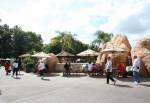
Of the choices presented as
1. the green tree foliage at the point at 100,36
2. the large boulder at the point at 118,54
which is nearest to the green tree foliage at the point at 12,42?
the green tree foliage at the point at 100,36

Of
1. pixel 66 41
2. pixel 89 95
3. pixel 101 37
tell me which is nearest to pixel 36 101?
pixel 89 95

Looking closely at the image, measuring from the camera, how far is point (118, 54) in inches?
1068

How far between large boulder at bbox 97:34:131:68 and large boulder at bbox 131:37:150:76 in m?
1.78

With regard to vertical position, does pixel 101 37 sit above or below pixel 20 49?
above

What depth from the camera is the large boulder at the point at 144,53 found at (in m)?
24.0

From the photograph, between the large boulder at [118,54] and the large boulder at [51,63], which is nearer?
the large boulder at [118,54]

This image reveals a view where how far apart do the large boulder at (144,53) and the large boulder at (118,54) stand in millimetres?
1778

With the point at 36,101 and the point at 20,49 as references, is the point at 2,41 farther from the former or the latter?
the point at 36,101

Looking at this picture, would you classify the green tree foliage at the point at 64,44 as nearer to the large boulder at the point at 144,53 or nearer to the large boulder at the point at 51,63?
the large boulder at the point at 51,63

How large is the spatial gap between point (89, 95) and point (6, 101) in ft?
13.1

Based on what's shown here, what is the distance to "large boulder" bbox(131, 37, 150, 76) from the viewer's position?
24022 millimetres

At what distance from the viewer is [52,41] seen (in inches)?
3398

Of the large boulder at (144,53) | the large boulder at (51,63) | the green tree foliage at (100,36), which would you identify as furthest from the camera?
the green tree foliage at (100,36)

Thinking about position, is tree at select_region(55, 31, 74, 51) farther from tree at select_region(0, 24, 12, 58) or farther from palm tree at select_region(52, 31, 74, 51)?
tree at select_region(0, 24, 12, 58)
